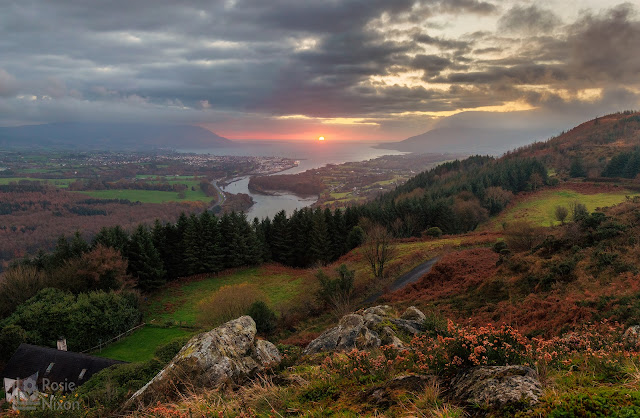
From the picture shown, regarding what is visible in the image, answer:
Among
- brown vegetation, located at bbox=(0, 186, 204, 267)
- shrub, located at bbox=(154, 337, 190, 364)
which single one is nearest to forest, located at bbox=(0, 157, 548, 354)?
shrub, located at bbox=(154, 337, 190, 364)

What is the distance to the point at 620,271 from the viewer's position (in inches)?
548

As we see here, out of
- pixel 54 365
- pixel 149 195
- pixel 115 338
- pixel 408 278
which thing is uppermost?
pixel 408 278

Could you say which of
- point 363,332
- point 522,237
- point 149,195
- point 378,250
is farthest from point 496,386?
point 149,195

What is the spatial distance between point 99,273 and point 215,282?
43.3 ft

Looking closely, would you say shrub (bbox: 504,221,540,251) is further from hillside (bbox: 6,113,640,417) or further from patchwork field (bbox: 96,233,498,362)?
patchwork field (bbox: 96,233,498,362)

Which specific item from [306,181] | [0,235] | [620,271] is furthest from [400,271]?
[306,181]

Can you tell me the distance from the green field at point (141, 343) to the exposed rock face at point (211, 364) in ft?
60.8

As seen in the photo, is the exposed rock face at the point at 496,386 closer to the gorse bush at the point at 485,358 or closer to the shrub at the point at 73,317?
the gorse bush at the point at 485,358

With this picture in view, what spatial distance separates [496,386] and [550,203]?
67.3 m

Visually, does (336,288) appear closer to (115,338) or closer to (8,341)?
(115,338)

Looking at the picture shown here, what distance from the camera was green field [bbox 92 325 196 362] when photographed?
1016 inches

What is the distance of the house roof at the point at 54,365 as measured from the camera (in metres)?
19.4

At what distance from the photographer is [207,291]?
3844 centimetres

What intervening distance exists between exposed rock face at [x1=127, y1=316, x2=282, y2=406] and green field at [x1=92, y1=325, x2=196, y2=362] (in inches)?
730
